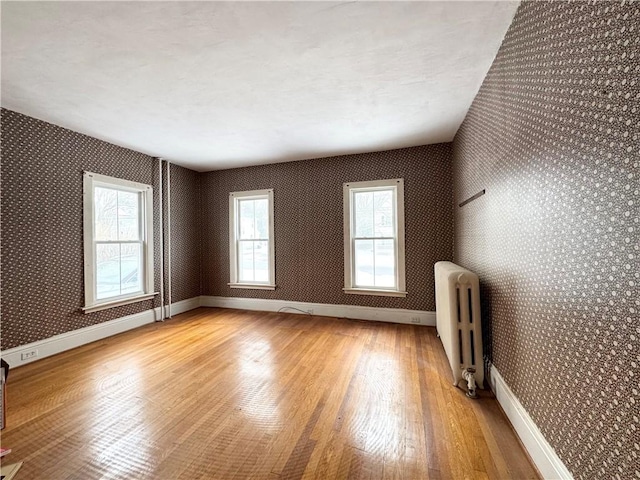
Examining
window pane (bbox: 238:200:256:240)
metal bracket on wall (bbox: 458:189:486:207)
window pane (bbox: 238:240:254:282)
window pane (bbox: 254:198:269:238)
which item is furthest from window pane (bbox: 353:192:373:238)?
window pane (bbox: 238:240:254:282)

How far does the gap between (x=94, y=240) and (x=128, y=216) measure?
63 centimetres

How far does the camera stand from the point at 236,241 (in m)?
5.02

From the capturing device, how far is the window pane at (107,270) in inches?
141

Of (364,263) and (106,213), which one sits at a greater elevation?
(106,213)

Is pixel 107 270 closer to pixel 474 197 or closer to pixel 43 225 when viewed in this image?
pixel 43 225

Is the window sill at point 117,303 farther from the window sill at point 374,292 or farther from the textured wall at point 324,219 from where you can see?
the window sill at point 374,292

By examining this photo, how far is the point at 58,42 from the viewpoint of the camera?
178 centimetres

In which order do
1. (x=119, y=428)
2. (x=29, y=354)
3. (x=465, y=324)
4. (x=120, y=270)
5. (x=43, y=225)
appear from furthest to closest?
(x=120, y=270)
(x=43, y=225)
(x=29, y=354)
(x=465, y=324)
(x=119, y=428)

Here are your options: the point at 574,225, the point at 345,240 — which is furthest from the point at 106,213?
the point at 574,225

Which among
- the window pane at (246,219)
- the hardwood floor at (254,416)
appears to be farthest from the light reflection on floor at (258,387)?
the window pane at (246,219)

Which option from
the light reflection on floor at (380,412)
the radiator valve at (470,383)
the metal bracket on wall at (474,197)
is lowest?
the light reflection on floor at (380,412)

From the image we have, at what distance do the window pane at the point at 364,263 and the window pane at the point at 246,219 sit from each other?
1.96 metres

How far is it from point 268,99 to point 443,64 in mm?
1522

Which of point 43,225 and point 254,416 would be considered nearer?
point 254,416
